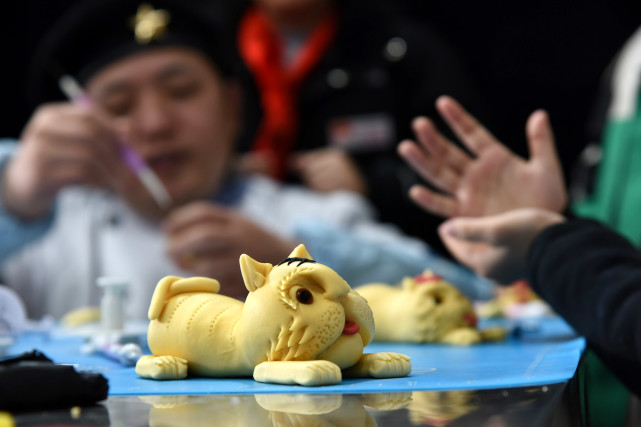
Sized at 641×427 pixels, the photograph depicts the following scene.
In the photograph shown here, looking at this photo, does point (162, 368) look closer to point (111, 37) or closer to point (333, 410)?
point (333, 410)

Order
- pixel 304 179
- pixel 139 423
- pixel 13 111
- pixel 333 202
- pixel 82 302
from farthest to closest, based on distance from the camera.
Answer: pixel 13 111, pixel 304 179, pixel 333 202, pixel 82 302, pixel 139 423

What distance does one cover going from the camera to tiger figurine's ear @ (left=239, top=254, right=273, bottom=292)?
1.52 ft

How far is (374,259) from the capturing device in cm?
120

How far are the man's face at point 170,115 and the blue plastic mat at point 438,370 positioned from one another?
2.28 feet

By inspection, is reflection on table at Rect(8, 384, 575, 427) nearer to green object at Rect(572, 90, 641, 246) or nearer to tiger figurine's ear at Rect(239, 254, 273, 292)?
tiger figurine's ear at Rect(239, 254, 273, 292)

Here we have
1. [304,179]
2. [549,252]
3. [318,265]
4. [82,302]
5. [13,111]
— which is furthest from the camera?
[13,111]

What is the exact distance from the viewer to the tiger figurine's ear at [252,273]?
1.52ft

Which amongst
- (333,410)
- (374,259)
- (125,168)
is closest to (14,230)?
(125,168)

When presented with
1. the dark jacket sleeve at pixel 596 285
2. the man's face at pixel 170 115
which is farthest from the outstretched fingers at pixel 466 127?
the man's face at pixel 170 115

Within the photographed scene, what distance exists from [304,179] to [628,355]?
1.27 metres

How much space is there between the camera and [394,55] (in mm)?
1855

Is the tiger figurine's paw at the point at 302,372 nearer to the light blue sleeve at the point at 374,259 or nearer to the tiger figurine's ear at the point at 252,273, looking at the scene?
the tiger figurine's ear at the point at 252,273

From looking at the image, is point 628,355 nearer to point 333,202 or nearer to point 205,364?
point 205,364

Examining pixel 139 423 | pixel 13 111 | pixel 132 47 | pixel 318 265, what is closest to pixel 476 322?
pixel 318 265
